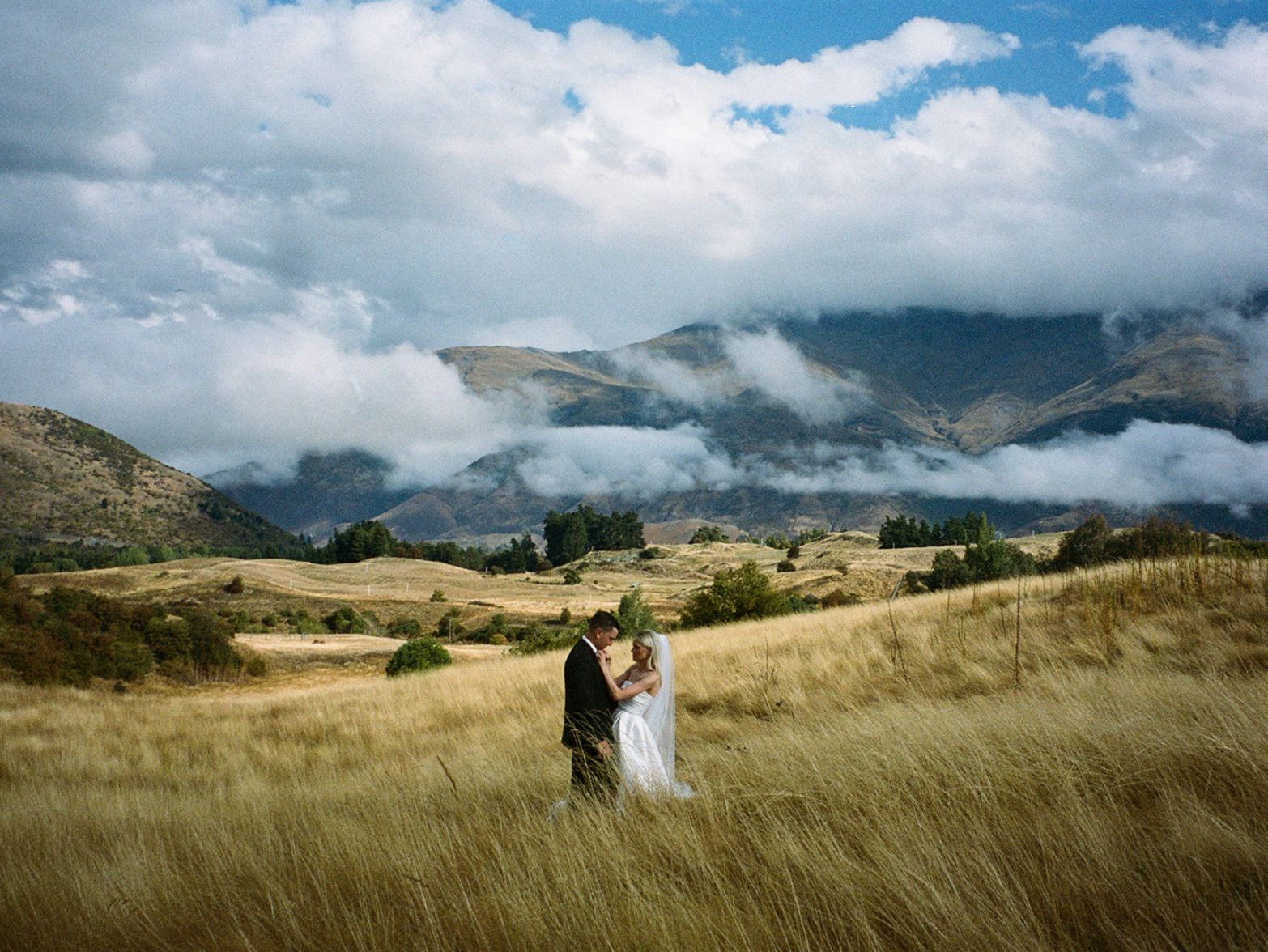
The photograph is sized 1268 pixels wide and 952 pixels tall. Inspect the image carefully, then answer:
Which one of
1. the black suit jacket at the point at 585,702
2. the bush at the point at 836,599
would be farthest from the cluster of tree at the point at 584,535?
the black suit jacket at the point at 585,702

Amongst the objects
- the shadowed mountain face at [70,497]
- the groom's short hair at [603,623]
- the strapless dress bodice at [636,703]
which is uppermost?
the shadowed mountain face at [70,497]

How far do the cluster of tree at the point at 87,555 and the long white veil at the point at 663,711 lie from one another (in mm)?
118525

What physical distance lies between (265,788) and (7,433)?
742 ft

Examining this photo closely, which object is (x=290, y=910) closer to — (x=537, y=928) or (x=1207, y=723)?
(x=537, y=928)

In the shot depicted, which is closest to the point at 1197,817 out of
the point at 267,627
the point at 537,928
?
the point at 537,928

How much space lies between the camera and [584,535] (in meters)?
A: 157

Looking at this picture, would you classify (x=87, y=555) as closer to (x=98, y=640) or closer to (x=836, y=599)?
(x=98, y=640)

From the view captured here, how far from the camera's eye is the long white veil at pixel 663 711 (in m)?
6.79

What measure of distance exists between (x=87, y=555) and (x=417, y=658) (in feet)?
471

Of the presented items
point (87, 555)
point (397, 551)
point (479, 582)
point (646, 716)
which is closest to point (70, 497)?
point (87, 555)

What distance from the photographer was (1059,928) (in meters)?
3.26

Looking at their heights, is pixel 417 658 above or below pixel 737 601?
below

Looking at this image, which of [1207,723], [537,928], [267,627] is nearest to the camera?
[537,928]

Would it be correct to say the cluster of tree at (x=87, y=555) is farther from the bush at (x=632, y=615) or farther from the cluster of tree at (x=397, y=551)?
the bush at (x=632, y=615)
